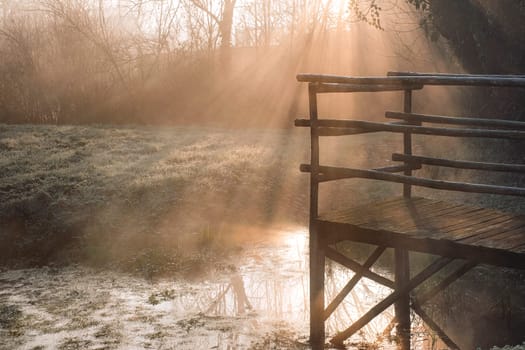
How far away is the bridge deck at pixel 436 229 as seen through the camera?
5.11 metres

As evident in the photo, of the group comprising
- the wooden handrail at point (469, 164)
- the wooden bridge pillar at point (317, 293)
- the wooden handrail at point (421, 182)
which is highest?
the wooden handrail at point (469, 164)

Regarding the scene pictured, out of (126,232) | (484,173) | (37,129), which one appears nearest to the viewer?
(126,232)

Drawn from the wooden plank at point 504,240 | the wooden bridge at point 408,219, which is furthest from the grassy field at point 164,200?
the wooden plank at point 504,240

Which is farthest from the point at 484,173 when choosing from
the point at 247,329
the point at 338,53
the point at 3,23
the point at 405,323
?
the point at 3,23

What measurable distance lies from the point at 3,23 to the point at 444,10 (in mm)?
14666

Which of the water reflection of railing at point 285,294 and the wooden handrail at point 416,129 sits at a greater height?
the wooden handrail at point 416,129

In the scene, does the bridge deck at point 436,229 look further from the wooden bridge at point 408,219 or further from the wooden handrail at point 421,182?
the wooden handrail at point 421,182

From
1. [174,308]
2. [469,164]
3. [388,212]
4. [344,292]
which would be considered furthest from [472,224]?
[174,308]

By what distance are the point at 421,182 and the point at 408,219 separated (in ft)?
1.21

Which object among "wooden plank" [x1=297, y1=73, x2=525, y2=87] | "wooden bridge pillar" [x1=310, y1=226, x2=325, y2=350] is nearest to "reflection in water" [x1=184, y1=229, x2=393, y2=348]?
"wooden bridge pillar" [x1=310, y1=226, x2=325, y2=350]

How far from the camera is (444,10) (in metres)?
12.1

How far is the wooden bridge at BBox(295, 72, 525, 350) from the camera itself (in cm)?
545

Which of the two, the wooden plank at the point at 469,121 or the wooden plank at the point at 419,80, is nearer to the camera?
the wooden plank at the point at 419,80

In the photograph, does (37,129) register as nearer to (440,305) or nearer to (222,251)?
(222,251)
